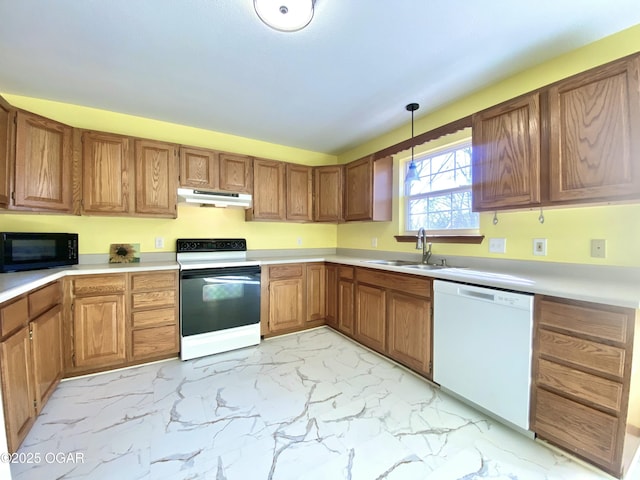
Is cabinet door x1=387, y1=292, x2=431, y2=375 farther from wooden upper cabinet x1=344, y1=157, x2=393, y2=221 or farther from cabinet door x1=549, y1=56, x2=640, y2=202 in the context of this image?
cabinet door x1=549, y1=56, x2=640, y2=202

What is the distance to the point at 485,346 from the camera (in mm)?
1735

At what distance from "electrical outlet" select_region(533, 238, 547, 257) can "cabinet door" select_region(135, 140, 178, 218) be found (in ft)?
10.4

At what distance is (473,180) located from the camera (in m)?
2.07

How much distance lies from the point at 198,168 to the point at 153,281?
48.5 inches

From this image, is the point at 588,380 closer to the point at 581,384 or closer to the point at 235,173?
the point at 581,384

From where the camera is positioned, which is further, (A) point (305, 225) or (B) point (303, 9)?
(A) point (305, 225)

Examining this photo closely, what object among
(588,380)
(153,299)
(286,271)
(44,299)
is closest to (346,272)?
(286,271)

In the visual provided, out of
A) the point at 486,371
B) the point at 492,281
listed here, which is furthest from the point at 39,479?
the point at 492,281

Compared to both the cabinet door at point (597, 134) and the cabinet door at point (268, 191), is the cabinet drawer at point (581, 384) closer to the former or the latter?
the cabinet door at point (597, 134)

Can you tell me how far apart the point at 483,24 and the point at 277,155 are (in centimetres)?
260

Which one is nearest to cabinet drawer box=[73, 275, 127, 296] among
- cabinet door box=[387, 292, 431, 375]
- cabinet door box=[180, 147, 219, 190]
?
cabinet door box=[180, 147, 219, 190]

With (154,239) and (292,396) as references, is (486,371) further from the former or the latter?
(154,239)

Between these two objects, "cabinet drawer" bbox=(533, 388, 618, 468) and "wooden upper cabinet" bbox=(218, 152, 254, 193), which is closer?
"cabinet drawer" bbox=(533, 388, 618, 468)

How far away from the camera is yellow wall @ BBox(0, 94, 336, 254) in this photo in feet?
8.04
